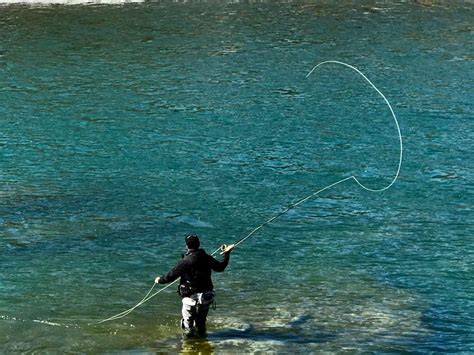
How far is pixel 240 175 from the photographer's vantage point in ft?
83.9

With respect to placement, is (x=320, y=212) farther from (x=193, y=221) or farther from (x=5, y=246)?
(x=5, y=246)

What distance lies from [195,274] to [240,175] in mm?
11308

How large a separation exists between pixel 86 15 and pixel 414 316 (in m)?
31.0

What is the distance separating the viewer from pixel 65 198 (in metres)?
23.5

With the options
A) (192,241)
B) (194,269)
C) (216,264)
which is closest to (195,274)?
(194,269)

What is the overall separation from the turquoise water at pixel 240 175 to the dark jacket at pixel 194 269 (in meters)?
1.38

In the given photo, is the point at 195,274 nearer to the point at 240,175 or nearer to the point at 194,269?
the point at 194,269

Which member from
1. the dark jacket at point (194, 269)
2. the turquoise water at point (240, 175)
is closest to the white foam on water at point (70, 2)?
the turquoise water at point (240, 175)

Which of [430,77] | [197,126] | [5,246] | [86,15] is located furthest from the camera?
[86,15]

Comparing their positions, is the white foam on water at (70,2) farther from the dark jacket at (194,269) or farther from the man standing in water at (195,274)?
the dark jacket at (194,269)

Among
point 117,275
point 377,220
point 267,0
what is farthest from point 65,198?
point 267,0

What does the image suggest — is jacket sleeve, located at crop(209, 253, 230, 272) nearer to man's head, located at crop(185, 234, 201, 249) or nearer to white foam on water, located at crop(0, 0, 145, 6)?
man's head, located at crop(185, 234, 201, 249)

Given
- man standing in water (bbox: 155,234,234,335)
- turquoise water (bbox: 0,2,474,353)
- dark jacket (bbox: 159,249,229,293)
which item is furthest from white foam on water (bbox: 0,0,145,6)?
dark jacket (bbox: 159,249,229,293)

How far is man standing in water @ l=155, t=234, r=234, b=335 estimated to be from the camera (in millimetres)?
14273
